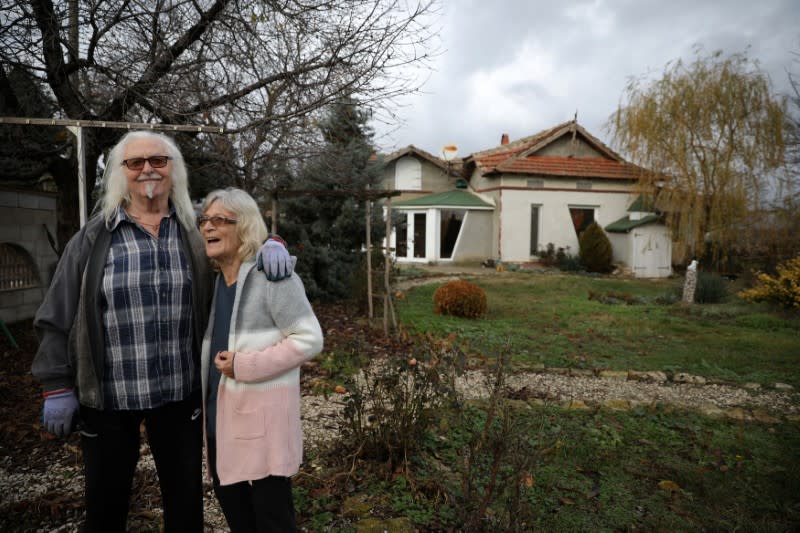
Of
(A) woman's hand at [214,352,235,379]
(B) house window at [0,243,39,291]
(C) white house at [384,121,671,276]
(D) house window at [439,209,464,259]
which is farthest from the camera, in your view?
(D) house window at [439,209,464,259]

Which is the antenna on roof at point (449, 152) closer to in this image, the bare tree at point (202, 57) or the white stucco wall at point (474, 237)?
the white stucco wall at point (474, 237)

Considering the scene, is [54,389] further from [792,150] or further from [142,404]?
[792,150]

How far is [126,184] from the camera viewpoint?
210 cm

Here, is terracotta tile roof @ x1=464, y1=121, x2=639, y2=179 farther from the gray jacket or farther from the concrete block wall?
the gray jacket

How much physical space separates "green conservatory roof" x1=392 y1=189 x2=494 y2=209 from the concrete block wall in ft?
44.2

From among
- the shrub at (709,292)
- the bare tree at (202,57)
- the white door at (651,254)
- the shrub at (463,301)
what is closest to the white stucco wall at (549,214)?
the white door at (651,254)

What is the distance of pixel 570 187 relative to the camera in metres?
19.2

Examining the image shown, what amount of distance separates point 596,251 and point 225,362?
58.0 ft

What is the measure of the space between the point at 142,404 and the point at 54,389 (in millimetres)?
317

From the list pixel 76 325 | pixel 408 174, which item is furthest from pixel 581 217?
pixel 76 325

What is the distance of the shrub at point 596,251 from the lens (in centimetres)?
1772

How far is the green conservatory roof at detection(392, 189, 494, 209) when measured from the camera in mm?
19406

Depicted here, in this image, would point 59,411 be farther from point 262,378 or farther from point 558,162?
point 558,162

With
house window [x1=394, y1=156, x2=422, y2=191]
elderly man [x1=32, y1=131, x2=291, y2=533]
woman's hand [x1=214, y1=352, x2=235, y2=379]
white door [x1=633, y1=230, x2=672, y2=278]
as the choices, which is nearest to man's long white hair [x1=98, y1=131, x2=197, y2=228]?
elderly man [x1=32, y1=131, x2=291, y2=533]
